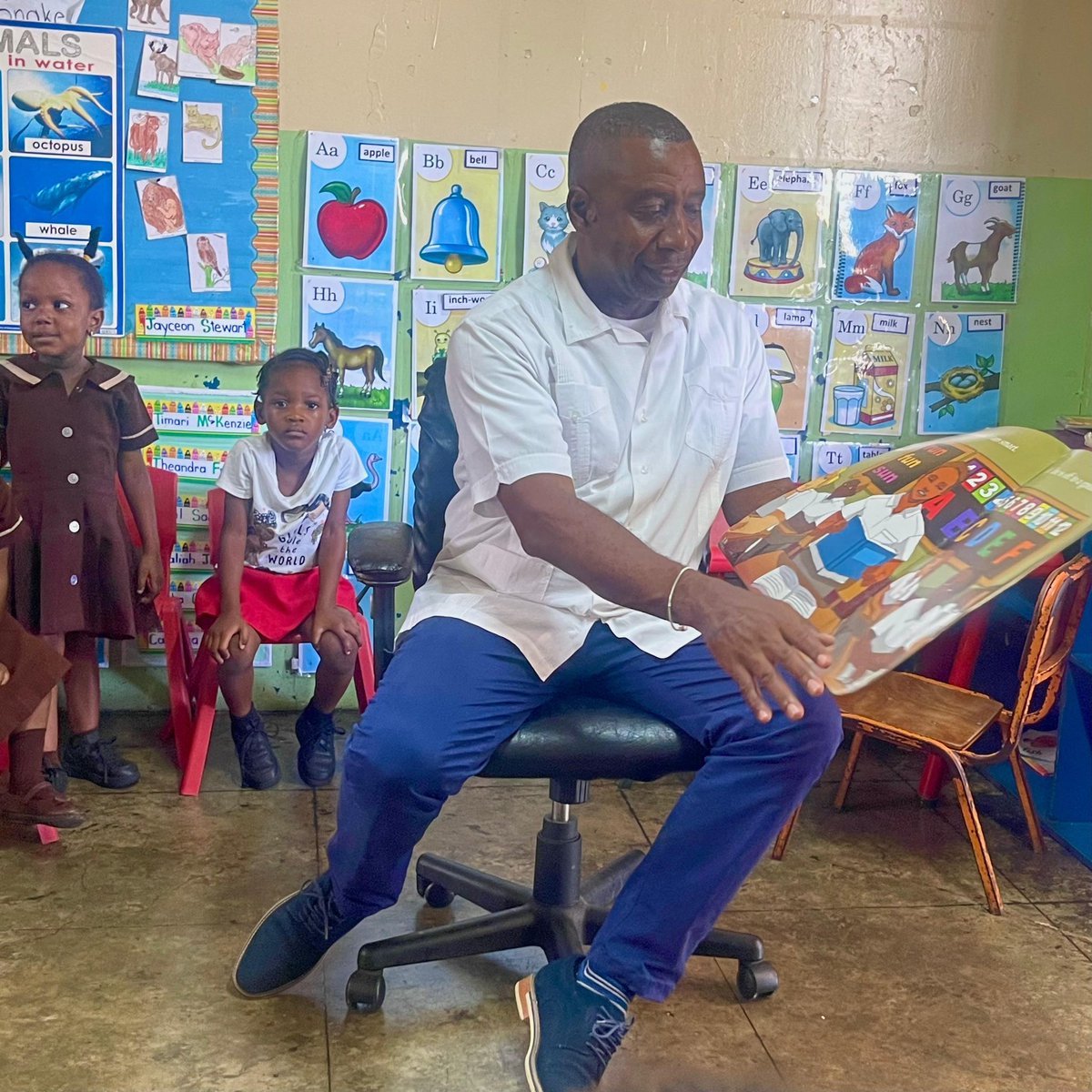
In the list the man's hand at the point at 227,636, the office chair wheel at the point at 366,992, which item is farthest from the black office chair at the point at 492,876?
the man's hand at the point at 227,636

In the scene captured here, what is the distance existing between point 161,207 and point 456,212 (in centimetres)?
70

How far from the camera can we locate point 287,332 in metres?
3.15

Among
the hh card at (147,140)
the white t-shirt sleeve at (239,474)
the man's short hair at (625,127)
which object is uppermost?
the hh card at (147,140)

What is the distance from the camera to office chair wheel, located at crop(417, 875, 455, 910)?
2318mm

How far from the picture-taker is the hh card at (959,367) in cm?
332

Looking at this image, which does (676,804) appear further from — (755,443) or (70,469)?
(70,469)

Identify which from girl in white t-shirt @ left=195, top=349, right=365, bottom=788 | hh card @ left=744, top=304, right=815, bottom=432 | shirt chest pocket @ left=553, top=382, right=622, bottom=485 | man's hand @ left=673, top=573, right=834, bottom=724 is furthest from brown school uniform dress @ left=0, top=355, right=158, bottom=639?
man's hand @ left=673, top=573, right=834, bottom=724

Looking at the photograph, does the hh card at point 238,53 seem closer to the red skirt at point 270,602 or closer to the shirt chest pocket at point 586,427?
the red skirt at point 270,602

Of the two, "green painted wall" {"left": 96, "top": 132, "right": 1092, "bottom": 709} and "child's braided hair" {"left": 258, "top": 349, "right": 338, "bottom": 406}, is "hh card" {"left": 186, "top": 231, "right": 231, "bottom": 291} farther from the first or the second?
"child's braided hair" {"left": 258, "top": 349, "right": 338, "bottom": 406}

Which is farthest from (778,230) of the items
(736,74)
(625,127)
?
(625,127)

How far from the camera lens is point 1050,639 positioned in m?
2.45

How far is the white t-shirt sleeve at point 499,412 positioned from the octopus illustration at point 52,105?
1.60 metres

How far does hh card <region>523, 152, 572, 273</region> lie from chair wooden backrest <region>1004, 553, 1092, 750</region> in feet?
4.73

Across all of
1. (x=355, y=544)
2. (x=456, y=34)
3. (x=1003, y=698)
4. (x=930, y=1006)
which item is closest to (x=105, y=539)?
(x=355, y=544)
